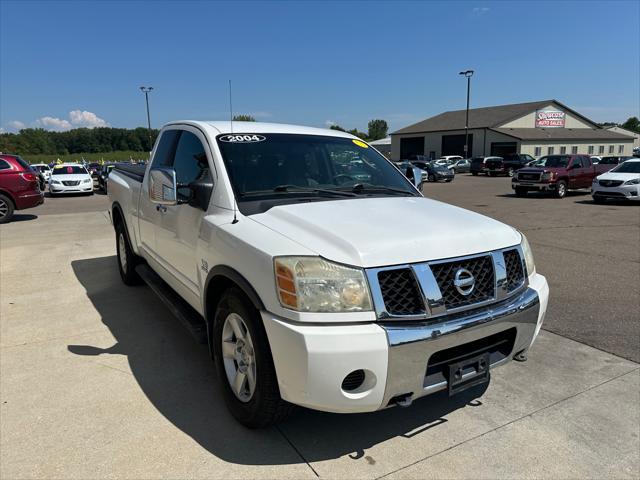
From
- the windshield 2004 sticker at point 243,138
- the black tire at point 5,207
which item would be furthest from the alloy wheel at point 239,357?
the black tire at point 5,207

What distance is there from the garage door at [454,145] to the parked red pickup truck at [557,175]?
38.4m

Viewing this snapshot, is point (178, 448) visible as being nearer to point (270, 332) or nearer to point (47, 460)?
point (47, 460)

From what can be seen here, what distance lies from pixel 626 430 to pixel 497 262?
56.0 inches

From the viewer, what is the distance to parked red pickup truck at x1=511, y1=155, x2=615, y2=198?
1928 centimetres

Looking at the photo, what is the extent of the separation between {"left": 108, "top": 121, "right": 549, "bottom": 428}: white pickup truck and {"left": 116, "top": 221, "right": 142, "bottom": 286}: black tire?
2.17m

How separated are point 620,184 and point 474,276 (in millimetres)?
17039

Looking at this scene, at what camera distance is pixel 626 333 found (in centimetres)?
446

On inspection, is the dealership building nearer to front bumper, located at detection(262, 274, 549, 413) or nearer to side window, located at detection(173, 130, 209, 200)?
side window, located at detection(173, 130, 209, 200)

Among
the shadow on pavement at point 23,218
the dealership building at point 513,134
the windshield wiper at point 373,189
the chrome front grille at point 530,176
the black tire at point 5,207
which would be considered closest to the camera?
the windshield wiper at point 373,189

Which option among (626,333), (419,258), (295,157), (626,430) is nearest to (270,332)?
(419,258)

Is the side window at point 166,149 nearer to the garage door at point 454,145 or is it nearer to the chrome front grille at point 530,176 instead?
the chrome front grille at point 530,176

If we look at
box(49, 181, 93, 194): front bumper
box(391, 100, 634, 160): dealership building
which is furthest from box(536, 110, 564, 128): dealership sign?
box(49, 181, 93, 194): front bumper

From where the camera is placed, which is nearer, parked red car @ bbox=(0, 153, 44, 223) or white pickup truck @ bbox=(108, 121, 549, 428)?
white pickup truck @ bbox=(108, 121, 549, 428)

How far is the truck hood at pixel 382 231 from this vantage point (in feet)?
7.80
